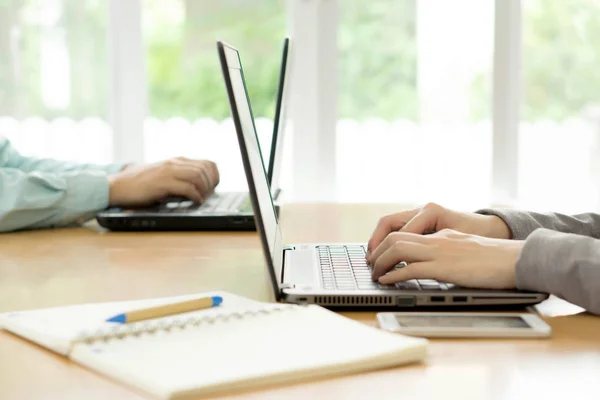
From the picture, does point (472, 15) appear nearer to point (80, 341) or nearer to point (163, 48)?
point (163, 48)

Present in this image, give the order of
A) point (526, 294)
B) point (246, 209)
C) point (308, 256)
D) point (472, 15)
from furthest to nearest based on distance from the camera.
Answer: point (472, 15) → point (246, 209) → point (308, 256) → point (526, 294)

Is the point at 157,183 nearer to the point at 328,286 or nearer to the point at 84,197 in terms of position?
the point at 84,197

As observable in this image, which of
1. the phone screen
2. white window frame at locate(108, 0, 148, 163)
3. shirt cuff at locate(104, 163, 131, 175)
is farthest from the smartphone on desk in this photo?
white window frame at locate(108, 0, 148, 163)

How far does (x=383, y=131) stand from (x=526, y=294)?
8.30 ft

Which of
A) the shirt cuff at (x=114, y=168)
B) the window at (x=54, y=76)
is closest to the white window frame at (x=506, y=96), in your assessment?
the window at (x=54, y=76)

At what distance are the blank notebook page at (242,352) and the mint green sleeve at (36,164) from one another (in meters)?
1.20

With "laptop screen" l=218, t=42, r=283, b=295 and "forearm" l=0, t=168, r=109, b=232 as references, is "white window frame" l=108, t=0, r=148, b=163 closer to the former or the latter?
"forearm" l=0, t=168, r=109, b=232

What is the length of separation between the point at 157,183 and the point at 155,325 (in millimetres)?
924

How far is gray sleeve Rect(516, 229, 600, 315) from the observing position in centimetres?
89

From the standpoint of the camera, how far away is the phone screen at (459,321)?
82cm

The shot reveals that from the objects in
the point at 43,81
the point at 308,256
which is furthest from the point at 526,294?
the point at 43,81

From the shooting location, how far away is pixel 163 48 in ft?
11.1

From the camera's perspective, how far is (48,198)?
5.18 ft

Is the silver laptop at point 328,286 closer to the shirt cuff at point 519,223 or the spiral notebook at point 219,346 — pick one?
the spiral notebook at point 219,346
